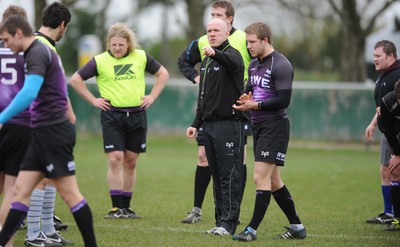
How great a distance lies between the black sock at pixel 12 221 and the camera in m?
7.03

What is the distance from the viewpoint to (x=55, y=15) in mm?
8320

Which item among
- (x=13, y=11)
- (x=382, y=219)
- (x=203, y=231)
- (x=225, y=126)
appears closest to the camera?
(x=13, y=11)

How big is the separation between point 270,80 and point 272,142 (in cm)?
67

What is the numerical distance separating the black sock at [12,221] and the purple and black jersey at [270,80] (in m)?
2.77

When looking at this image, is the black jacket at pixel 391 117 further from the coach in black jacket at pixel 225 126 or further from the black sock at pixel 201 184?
the black sock at pixel 201 184

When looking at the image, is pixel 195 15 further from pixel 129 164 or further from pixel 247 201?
pixel 129 164

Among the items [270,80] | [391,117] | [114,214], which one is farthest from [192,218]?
[391,117]

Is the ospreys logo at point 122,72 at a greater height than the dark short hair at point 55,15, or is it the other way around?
the dark short hair at point 55,15

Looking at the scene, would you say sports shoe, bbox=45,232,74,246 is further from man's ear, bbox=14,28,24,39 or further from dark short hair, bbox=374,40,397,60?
dark short hair, bbox=374,40,397,60

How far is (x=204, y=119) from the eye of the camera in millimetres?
8852

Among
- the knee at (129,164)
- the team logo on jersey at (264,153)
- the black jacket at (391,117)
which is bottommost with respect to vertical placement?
the knee at (129,164)

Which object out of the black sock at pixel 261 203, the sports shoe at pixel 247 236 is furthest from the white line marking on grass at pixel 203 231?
the black sock at pixel 261 203

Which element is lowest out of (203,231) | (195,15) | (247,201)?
(247,201)

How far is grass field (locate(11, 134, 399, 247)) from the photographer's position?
8.58m
